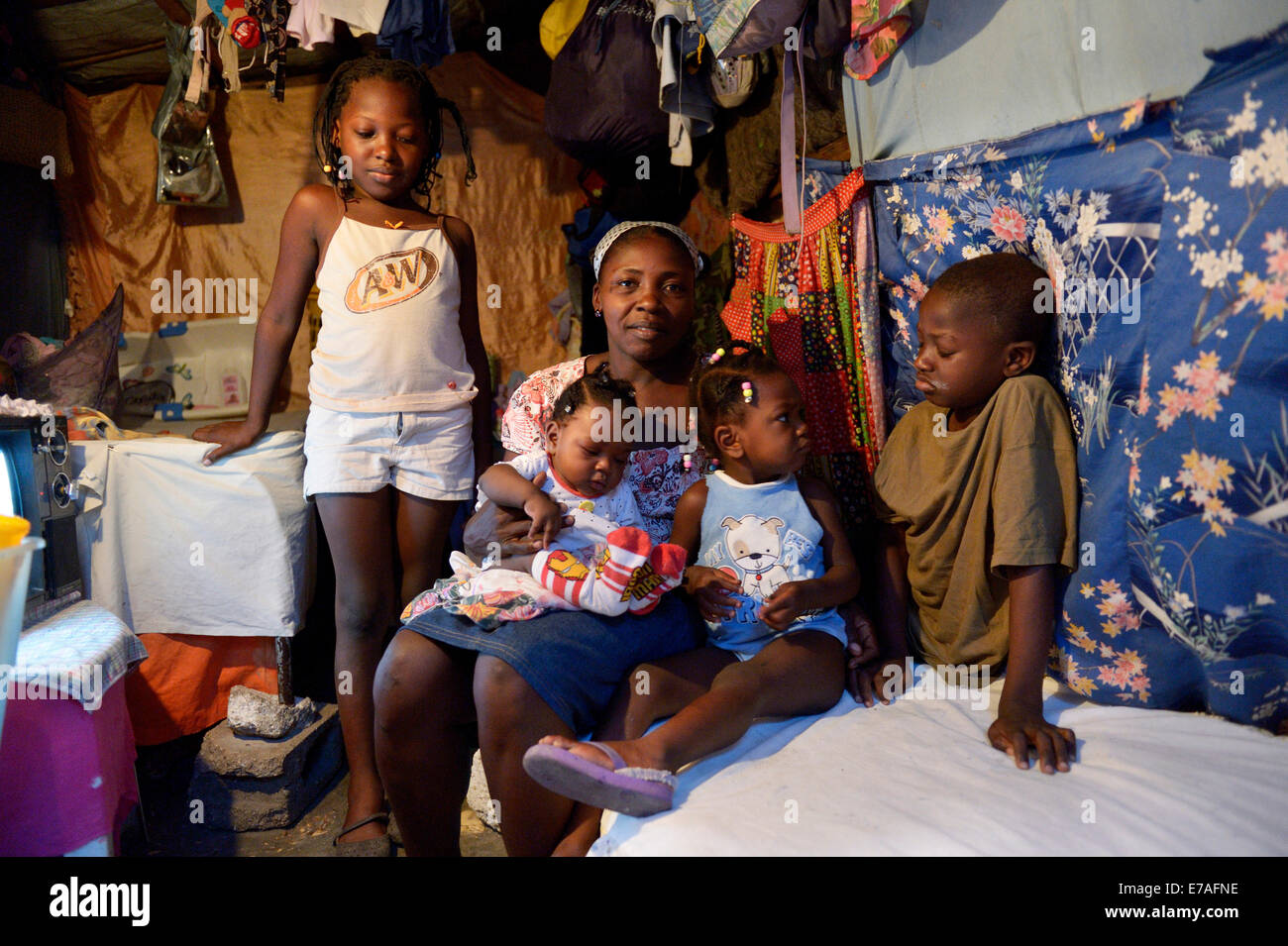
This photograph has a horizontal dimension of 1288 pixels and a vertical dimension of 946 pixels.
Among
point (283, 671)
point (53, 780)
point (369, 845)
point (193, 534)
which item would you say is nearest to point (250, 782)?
point (283, 671)

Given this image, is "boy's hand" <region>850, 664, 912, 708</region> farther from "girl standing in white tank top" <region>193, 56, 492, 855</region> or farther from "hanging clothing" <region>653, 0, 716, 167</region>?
"hanging clothing" <region>653, 0, 716, 167</region>

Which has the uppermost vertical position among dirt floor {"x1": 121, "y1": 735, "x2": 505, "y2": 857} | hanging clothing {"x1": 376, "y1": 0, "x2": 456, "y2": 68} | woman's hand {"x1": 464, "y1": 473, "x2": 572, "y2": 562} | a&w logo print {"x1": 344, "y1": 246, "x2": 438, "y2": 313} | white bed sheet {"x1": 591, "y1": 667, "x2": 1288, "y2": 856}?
hanging clothing {"x1": 376, "y1": 0, "x2": 456, "y2": 68}

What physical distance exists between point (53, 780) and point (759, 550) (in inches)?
60.3

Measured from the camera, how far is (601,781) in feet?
4.27

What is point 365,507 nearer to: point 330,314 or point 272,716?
point 330,314

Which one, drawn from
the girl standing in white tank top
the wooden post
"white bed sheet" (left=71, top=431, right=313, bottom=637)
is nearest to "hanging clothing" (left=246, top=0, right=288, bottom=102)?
the girl standing in white tank top

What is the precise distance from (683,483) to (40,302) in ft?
12.8

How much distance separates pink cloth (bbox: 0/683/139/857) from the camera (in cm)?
166

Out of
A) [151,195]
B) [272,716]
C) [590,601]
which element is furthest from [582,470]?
[151,195]

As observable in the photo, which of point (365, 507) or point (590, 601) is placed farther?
point (365, 507)

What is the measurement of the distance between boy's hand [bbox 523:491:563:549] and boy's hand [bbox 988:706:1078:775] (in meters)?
0.93

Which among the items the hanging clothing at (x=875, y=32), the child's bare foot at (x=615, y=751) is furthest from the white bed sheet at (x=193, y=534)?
the hanging clothing at (x=875, y=32)

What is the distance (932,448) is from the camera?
1.87 meters
